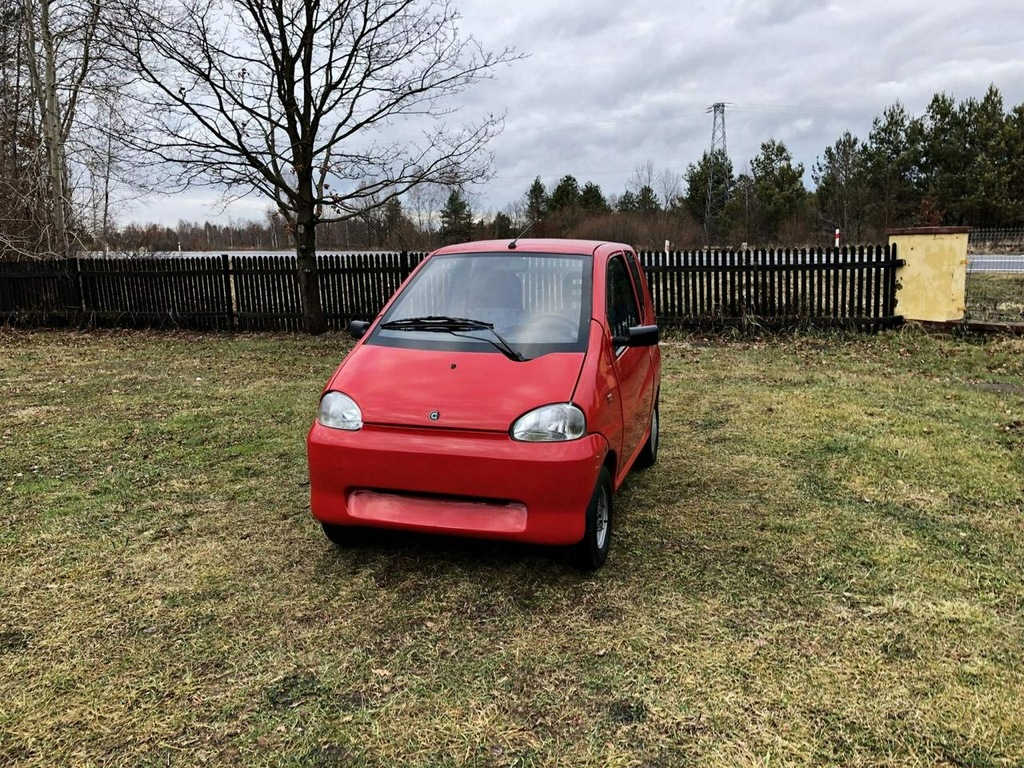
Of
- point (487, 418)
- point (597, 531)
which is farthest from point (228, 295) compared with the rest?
point (597, 531)

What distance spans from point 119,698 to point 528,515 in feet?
5.83

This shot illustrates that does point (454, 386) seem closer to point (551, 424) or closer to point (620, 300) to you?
point (551, 424)

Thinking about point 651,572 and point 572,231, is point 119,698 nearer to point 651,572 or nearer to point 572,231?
point 651,572

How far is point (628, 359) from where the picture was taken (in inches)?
171

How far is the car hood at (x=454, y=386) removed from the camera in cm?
338

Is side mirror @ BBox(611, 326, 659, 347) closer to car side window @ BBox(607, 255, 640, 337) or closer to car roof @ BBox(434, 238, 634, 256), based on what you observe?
car side window @ BBox(607, 255, 640, 337)

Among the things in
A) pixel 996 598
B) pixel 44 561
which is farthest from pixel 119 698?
pixel 996 598

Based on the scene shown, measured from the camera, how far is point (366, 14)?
1205cm

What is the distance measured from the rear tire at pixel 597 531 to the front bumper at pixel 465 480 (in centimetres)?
10

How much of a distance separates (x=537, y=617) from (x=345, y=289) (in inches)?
435

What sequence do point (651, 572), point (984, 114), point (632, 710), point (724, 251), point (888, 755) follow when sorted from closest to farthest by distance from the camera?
point (888, 755) < point (632, 710) < point (651, 572) < point (724, 251) < point (984, 114)

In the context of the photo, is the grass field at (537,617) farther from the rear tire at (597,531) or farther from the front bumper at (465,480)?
the front bumper at (465,480)

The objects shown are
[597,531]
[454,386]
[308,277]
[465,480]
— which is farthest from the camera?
[308,277]

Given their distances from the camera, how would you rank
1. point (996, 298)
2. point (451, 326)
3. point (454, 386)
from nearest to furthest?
point (454, 386)
point (451, 326)
point (996, 298)
